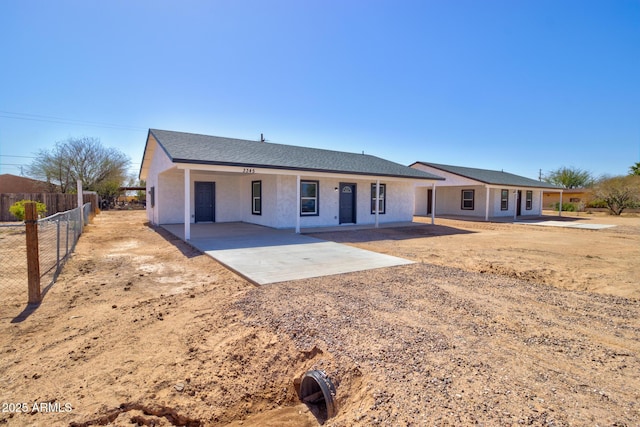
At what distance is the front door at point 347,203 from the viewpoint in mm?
16109

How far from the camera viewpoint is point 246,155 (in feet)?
42.7

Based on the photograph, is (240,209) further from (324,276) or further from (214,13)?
(324,276)

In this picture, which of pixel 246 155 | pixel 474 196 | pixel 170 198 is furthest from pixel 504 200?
pixel 170 198

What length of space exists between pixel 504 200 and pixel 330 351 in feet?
88.5

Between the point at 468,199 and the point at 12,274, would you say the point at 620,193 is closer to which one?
the point at 468,199

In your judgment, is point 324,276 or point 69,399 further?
point 324,276

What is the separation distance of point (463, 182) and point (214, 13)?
18767 mm

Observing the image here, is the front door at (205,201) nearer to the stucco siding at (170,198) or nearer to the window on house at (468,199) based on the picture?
the stucco siding at (170,198)

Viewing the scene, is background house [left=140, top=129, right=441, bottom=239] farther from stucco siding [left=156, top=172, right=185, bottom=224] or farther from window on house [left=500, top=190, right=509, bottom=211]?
window on house [left=500, top=190, right=509, bottom=211]

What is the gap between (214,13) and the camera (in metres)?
10.6

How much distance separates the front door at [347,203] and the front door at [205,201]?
6.68 meters

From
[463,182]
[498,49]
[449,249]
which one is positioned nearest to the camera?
[449,249]

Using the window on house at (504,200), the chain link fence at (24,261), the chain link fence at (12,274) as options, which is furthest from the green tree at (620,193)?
the chain link fence at (12,274)

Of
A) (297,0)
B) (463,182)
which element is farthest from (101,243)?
(463,182)
